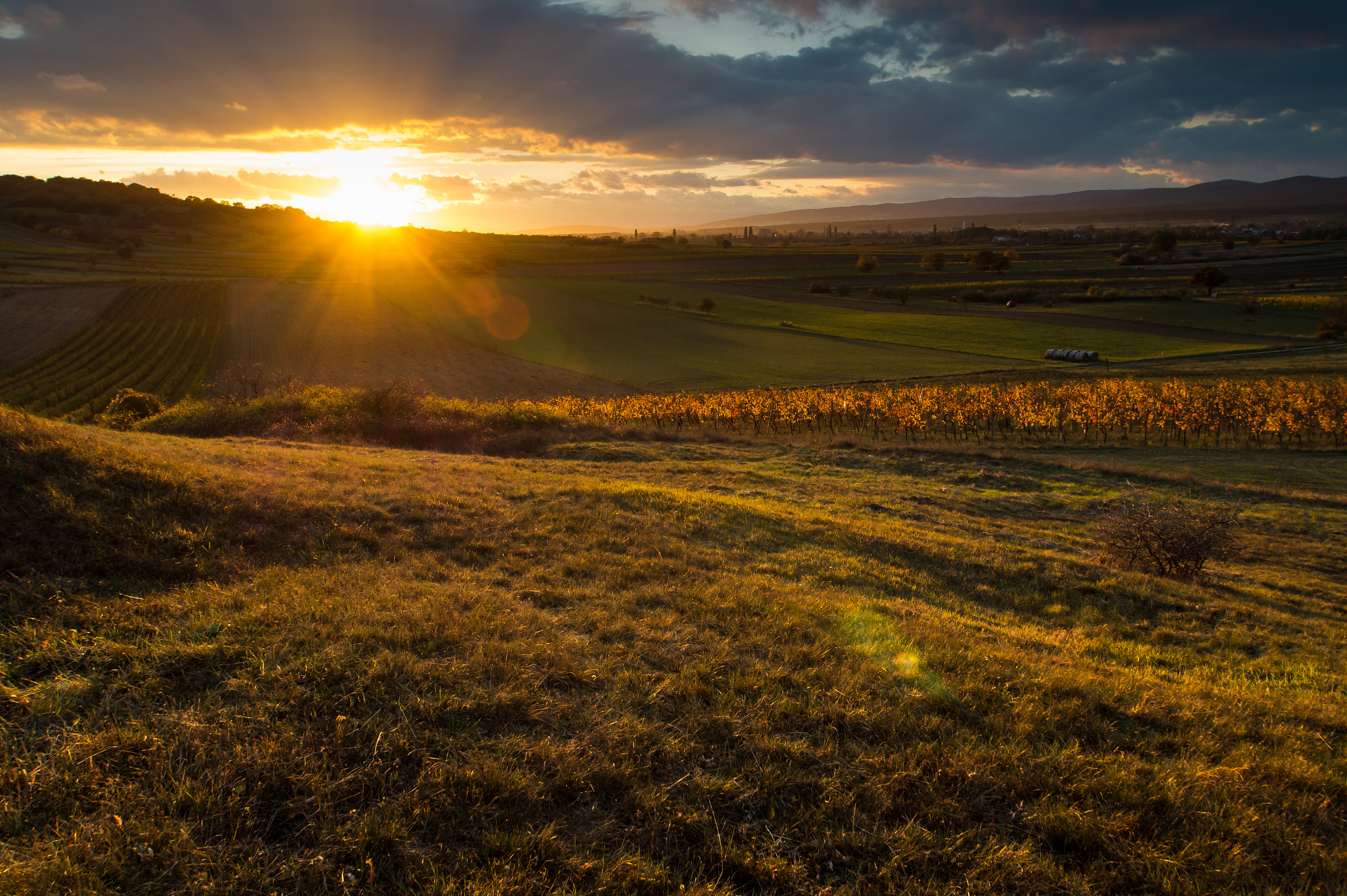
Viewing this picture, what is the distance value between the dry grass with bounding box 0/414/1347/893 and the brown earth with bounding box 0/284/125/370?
6430 centimetres

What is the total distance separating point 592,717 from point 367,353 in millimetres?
64928

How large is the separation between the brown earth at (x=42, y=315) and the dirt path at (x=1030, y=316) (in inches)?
3189

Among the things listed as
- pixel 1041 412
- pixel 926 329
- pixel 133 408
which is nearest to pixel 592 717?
pixel 133 408

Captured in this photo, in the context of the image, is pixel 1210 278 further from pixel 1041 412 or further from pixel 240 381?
pixel 240 381

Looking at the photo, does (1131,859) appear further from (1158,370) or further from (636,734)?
(1158,370)

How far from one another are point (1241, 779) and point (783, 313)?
88.9 m

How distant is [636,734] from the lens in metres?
4.78

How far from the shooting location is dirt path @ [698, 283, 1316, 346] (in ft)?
211

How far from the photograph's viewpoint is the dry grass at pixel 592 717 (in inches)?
149

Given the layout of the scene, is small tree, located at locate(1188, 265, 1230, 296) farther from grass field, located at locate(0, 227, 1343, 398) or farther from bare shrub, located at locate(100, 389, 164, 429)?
bare shrub, located at locate(100, 389, 164, 429)

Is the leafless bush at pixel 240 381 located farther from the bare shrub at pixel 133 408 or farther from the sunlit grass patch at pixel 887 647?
the sunlit grass patch at pixel 887 647

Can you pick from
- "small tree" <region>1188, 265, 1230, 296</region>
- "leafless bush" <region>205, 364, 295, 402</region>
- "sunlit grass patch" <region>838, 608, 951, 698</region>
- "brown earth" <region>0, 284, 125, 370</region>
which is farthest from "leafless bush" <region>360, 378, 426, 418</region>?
"small tree" <region>1188, 265, 1230, 296</region>

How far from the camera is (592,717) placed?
16.2 ft

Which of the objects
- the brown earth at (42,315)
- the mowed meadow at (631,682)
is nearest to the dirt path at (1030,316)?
the mowed meadow at (631,682)
